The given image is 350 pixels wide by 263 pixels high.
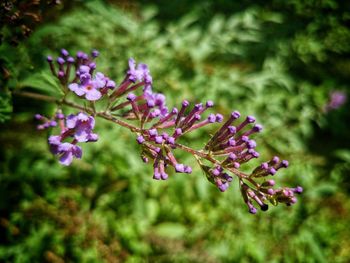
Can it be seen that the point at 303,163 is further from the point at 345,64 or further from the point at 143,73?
the point at 345,64

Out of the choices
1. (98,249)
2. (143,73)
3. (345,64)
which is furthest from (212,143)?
(345,64)

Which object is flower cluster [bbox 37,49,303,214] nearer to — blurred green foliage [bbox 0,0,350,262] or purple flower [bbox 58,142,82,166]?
purple flower [bbox 58,142,82,166]

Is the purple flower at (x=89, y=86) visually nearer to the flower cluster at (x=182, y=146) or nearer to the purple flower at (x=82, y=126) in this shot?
the flower cluster at (x=182, y=146)

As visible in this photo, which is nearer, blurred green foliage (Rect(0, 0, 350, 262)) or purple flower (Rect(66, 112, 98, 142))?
purple flower (Rect(66, 112, 98, 142))

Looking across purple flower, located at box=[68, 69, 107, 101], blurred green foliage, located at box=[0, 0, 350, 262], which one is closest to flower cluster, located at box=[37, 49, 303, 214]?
purple flower, located at box=[68, 69, 107, 101]

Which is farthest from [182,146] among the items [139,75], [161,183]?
[161,183]

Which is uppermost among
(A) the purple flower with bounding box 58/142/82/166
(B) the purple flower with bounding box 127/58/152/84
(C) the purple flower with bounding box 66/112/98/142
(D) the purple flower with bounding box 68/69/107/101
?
(B) the purple flower with bounding box 127/58/152/84

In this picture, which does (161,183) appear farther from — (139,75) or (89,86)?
(89,86)

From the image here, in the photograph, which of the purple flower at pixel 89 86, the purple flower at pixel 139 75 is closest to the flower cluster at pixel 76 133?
the purple flower at pixel 89 86
